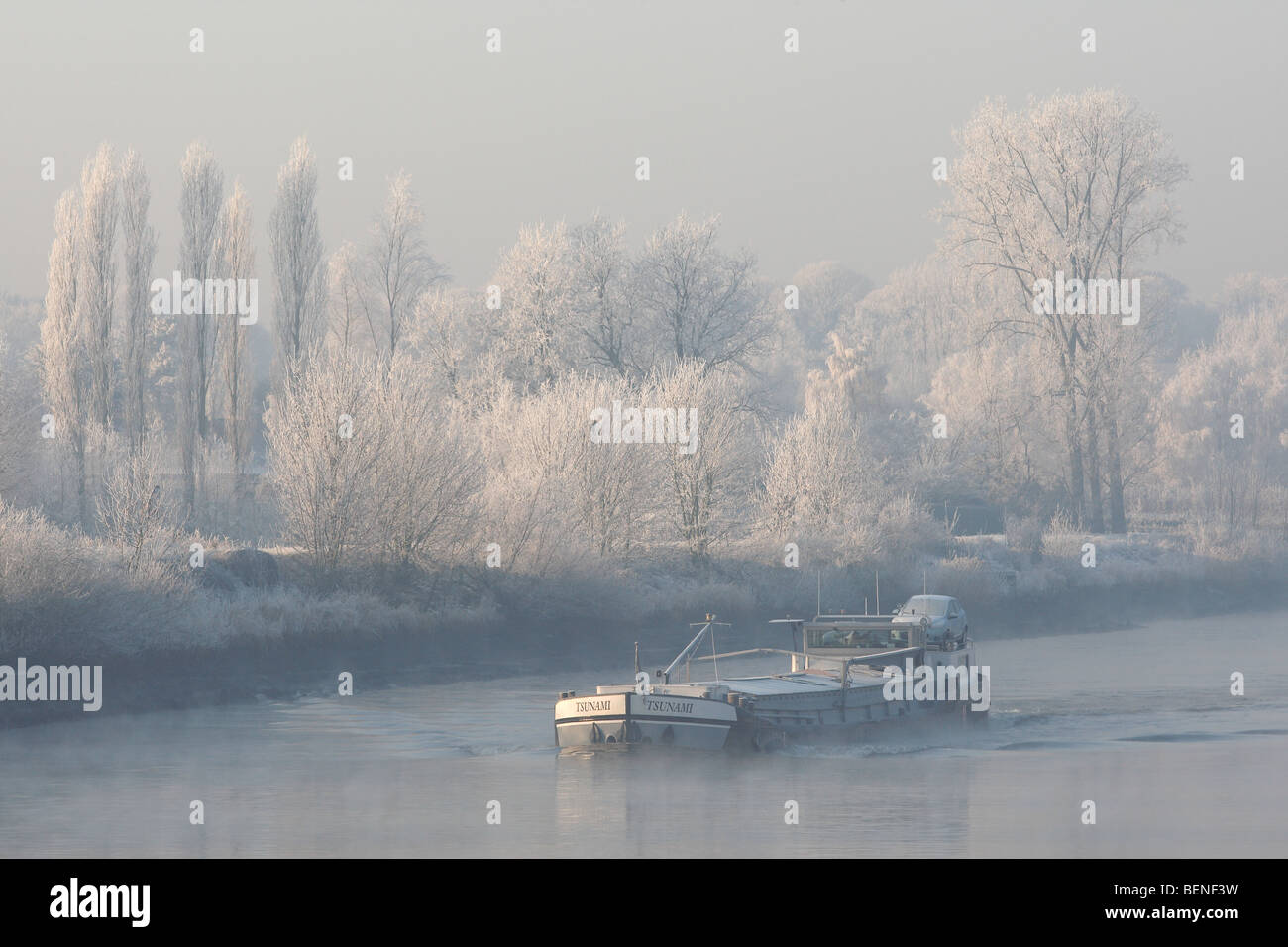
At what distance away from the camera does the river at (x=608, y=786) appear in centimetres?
2328

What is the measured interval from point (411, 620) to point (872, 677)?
50.5ft

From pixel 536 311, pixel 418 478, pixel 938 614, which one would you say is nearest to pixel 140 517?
pixel 418 478

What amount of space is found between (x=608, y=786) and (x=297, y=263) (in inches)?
1645

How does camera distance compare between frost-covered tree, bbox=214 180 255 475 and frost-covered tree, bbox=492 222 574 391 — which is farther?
frost-covered tree, bbox=492 222 574 391

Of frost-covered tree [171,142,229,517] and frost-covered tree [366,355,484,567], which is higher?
frost-covered tree [171,142,229,517]

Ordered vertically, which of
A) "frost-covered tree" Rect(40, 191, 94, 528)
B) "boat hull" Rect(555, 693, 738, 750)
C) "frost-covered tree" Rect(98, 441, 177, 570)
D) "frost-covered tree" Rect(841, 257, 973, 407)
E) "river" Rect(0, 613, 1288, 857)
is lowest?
"river" Rect(0, 613, 1288, 857)

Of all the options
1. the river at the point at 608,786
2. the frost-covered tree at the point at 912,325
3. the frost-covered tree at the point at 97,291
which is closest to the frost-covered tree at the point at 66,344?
the frost-covered tree at the point at 97,291

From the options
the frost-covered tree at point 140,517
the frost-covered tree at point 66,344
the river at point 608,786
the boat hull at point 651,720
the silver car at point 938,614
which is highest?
the frost-covered tree at point 66,344

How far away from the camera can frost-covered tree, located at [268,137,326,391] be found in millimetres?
64812

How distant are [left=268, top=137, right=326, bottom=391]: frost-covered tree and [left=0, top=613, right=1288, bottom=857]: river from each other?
90.1 feet

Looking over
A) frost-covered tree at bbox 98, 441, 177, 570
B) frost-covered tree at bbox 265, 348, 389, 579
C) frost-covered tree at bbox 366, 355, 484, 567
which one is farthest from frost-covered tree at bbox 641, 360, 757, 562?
frost-covered tree at bbox 98, 441, 177, 570

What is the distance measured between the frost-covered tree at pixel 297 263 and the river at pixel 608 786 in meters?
27.5

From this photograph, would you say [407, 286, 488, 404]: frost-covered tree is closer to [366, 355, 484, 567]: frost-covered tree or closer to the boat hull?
[366, 355, 484, 567]: frost-covered tree

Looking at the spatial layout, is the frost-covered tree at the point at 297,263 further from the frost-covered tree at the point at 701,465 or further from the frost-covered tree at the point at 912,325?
the frost-covered tree at the point at 912,325
